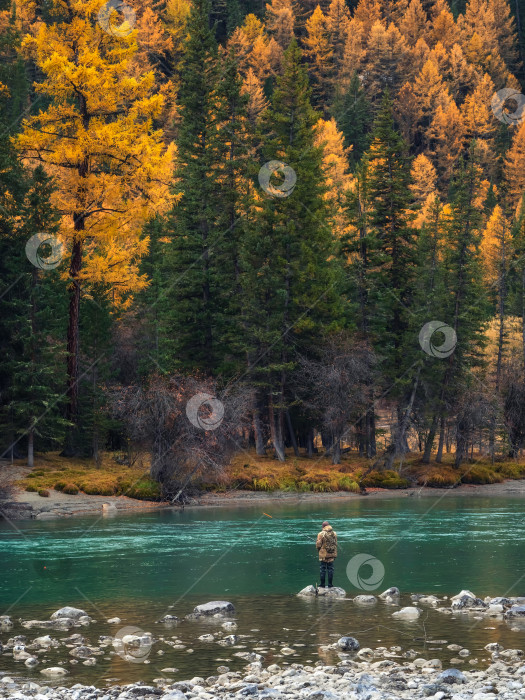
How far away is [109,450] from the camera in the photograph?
4934 cm

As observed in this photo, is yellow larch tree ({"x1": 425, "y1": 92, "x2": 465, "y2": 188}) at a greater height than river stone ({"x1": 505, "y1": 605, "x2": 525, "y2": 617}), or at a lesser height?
greater

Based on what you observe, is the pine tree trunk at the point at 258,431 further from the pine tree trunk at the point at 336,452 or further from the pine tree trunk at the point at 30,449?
the pine tree trunk at the point at 30,449

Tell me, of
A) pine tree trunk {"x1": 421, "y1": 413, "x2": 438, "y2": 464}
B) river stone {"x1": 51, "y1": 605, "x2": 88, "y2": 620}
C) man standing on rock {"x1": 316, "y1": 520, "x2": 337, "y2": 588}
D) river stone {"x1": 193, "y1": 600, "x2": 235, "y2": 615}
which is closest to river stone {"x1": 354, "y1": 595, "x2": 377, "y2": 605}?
man standing on rock {"x1": 316, "y1": 520, "x2": 337, "y2": 588}

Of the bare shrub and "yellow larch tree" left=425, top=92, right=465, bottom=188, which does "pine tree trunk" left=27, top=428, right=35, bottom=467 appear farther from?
"yellow larch tree" left=425, top=92, right=465, bottom=188

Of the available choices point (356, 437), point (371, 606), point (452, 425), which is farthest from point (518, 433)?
point (371, 606)

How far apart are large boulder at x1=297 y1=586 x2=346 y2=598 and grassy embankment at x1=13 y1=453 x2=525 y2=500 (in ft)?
63.2

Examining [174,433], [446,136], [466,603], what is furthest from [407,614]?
[446,136]

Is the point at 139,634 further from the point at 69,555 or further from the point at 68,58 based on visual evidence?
the point at 68,58

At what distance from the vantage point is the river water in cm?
1625

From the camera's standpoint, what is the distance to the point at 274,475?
158 feet

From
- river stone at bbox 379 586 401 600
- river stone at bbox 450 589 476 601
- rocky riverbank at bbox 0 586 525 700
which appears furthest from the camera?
river stone at bbox 379 586 401 600

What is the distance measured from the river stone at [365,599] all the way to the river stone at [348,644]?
4.35m

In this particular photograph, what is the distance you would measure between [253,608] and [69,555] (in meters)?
8.95

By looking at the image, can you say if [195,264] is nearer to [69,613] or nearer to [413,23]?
[69,613]
